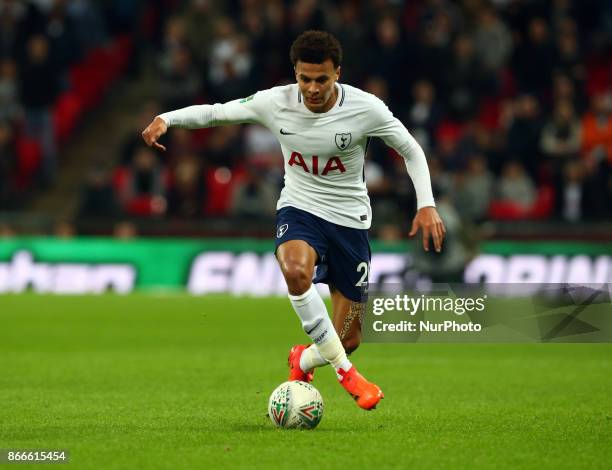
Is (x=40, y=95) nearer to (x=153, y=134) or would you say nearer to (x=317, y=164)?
(x=317, y=164)

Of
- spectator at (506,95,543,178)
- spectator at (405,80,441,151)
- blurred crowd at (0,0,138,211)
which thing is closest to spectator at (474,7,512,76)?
spectator at (405,80,441,151)

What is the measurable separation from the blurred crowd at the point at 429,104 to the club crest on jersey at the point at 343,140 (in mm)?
10345

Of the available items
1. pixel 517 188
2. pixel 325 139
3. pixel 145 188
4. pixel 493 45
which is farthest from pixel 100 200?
pixel 325 139

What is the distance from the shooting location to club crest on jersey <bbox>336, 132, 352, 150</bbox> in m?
7.58

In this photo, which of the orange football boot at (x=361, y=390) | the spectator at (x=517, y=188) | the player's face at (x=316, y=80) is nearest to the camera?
the orange football boot at (x=361, y=390)

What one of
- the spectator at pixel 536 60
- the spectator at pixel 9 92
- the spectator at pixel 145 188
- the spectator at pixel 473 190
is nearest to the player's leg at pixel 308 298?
the spectator at pixel 473 190

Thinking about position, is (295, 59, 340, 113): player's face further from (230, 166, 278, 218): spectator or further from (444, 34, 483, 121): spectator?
(444, 34, 483, 121): spectator

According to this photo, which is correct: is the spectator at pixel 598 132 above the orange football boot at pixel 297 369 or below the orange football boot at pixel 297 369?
above

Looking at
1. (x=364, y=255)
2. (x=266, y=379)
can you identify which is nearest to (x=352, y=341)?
(x=364, y=255)

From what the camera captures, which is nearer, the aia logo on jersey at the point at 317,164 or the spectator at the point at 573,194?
the aia logo on jersey at the point at 317,164

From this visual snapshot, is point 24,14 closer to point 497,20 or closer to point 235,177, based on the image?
point 235,177

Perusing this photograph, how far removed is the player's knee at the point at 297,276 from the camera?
7.25 m

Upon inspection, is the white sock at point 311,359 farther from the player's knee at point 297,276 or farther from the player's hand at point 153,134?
the player's hand at point 153,134

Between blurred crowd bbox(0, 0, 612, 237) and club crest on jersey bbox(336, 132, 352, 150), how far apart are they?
10.3m
